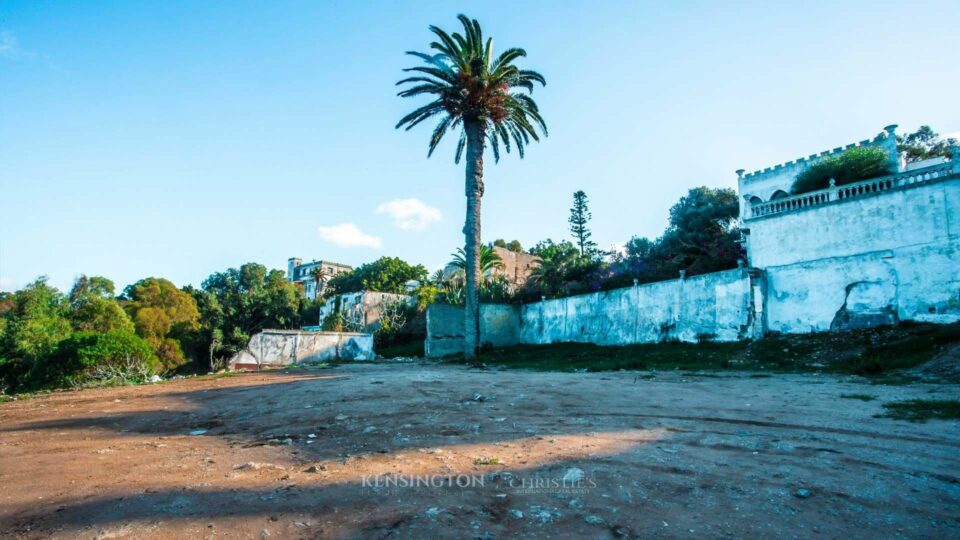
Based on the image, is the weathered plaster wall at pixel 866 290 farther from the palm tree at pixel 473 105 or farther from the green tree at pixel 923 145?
the green tree at pixel 923 145

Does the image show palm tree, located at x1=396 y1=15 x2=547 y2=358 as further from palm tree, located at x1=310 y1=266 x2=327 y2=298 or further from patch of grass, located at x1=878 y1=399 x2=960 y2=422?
palm tree, located at x1=310 y1=266 x2=327 y2=298

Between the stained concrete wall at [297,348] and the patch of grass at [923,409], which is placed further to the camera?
the stained concrete wall at [297,348]

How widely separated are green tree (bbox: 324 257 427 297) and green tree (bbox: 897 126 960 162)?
1530 inches

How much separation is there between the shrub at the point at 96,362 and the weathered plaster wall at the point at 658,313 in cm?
1764

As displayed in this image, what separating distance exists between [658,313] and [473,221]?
8.87m

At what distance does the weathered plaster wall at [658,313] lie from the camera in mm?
17062

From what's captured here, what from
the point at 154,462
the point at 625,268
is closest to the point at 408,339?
the point at 625,268

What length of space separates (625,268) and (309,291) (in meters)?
51.6

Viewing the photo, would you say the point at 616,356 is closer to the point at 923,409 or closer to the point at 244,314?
the point at 923,409

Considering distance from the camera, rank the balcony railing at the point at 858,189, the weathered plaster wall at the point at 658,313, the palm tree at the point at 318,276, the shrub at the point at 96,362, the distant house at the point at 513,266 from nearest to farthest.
Answer: the balcony railing at the point at 858,189
the shrub at the point at 96,362
the weathered plaster wall at the point at 658,313
the distant house at the point at 513,266
the palm tree at the point at 318,276

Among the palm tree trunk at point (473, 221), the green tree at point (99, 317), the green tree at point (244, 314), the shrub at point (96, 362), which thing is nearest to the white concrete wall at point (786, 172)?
the palm tree trunk at point (473, 221)

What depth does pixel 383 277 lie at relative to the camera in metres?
46.8

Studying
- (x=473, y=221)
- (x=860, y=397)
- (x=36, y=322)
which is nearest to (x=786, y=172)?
(x=473, y=221)

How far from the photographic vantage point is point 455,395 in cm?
754
